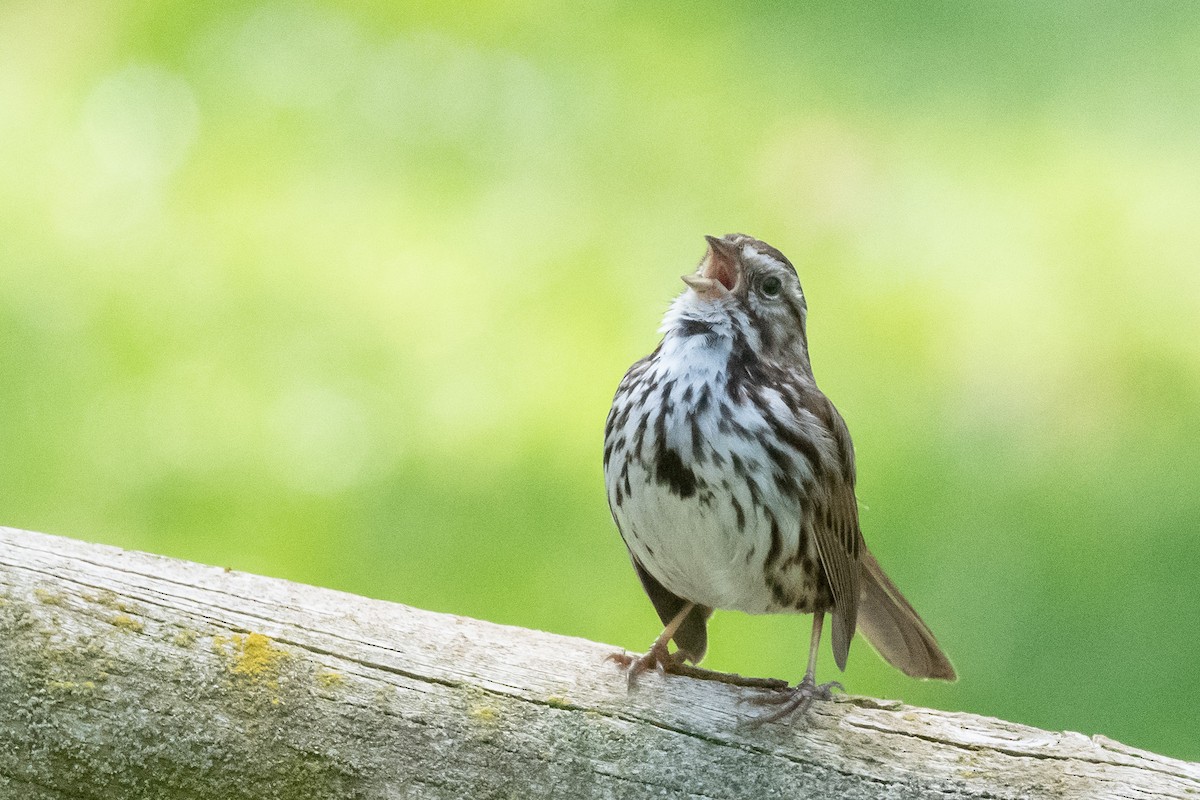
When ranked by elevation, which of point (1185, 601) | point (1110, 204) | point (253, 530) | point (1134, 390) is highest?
point (1110, 204)

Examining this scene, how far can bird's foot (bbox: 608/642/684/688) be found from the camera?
2.99 meters

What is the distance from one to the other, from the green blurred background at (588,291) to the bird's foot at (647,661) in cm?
139

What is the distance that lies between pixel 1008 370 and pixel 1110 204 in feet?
2.62

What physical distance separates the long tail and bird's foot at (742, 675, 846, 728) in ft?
1.57

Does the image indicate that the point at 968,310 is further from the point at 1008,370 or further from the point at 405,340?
the point at 405,340

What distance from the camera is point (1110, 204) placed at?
5.36 metres

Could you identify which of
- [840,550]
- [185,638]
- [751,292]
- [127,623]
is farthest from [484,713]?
[751,292]

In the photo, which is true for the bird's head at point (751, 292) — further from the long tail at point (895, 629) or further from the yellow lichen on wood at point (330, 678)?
the yellow lichen on wood at point (330, 678)

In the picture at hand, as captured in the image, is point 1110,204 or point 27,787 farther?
point 1110,204

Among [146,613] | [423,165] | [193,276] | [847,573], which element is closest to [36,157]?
[193,276]

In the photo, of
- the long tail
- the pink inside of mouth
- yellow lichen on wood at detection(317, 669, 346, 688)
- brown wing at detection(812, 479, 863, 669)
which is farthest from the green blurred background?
yellow lichen on wood at detection(317, 669, 346, 688)

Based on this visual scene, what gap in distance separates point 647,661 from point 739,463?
0.44m

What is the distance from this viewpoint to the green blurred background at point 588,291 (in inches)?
181

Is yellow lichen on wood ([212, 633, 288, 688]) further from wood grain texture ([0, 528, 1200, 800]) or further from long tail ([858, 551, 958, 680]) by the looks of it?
long tail ([858, 551, 958, 680])
